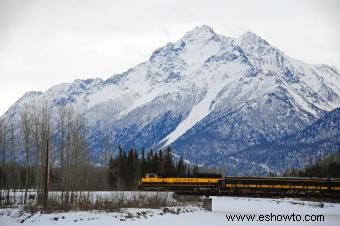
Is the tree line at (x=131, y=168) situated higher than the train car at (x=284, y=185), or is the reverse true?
the tree line at (x=131, y=168)

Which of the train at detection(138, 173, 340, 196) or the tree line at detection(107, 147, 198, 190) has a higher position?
the tree line at detection(107, 147, 198, 190)

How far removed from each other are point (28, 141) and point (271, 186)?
35284 millimetres

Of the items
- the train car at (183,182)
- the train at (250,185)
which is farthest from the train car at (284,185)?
the train car at (183,182)

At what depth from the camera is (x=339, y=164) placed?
147 meters

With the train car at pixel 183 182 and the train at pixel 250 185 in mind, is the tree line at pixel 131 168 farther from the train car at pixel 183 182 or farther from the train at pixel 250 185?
the train at pixel 250 185

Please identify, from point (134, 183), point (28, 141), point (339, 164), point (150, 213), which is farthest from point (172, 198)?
point (339, 164)

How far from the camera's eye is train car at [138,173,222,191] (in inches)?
2958

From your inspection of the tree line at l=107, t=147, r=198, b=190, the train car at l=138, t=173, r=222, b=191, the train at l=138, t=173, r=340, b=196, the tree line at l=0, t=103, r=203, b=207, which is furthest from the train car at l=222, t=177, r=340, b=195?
the tree line at l=107, t=147, r=198, b=190

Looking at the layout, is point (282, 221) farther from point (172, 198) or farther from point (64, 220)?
point (172, 198)

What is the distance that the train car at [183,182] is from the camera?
7512 cm

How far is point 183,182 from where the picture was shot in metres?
79.6

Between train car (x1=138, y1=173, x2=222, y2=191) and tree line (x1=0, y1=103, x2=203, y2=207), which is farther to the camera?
tree line (x1=0, y1=103, x2=203, y2=207)

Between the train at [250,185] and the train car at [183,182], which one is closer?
the train at [250,185]

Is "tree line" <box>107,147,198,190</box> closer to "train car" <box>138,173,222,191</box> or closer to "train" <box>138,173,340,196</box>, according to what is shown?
"train car" <box>138,173,222,191</box>
